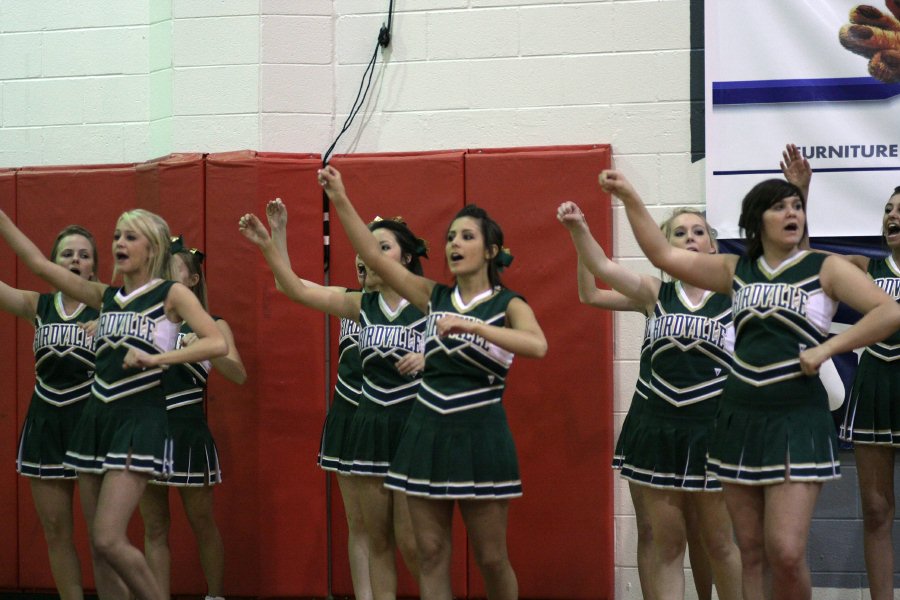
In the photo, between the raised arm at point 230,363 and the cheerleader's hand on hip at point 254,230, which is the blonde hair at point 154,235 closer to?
the cheerleader's hand on hip at point 254,230

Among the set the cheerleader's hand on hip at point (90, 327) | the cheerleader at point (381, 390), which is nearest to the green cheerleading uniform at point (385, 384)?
the cheerleader at point (381, 390)

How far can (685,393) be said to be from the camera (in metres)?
4.09

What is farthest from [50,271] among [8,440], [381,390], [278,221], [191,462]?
[8,440]

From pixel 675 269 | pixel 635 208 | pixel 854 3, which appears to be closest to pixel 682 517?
pixel 675 269

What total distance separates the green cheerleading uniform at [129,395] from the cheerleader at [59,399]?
1.56 feet

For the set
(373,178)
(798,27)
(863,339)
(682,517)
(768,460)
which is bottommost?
(682,517)

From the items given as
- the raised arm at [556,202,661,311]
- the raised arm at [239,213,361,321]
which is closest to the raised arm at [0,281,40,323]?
the raised arm at [239,213,361,321]

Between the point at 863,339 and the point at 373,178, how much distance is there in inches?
105

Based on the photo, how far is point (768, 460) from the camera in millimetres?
3361

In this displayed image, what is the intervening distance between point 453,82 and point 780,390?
2.68m

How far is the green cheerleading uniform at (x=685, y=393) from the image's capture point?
4027 mm

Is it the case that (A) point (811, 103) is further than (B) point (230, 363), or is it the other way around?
(A) point (811, 103)

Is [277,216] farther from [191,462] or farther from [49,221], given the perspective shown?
[49,221]

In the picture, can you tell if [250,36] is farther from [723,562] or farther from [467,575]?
[723,562]
